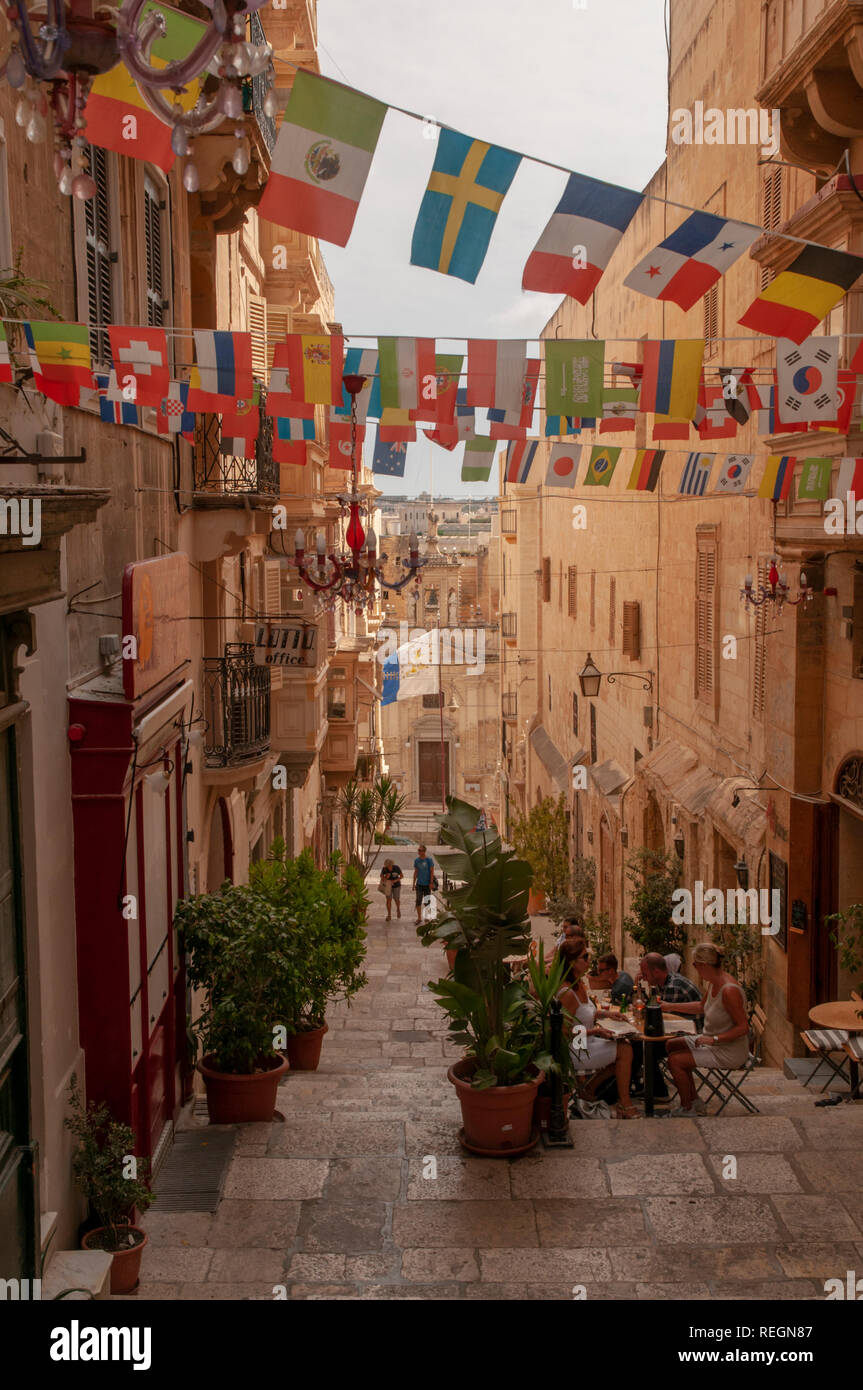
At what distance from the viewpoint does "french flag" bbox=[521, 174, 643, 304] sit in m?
5.80

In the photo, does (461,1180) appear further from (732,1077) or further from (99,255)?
(99,255)

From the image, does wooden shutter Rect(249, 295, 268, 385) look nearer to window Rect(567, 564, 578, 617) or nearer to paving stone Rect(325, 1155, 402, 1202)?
paving stone Rect(325, 1155, 402, 1202)

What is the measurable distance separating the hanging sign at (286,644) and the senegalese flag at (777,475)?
552cm

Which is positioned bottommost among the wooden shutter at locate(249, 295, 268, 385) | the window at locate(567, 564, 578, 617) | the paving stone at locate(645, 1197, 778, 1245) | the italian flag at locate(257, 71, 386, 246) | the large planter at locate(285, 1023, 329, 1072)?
the large planter at locate(285, 1023, 329, 1072)

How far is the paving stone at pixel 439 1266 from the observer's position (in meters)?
6.12

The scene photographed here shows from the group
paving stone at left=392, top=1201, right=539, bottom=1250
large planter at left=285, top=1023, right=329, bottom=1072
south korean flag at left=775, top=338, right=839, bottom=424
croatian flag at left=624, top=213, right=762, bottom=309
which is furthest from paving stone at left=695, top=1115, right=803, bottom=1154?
croatian flag at left=624, top=213, right=762, bottom=309

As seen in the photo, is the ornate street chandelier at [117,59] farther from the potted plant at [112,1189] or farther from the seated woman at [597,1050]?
the seated woman at [597,1050]

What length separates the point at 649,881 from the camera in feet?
53.0

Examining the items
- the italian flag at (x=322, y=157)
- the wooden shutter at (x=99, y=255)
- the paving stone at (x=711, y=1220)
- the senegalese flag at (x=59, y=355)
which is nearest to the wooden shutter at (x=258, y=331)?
the wooden shutter at (x=99, y=255)

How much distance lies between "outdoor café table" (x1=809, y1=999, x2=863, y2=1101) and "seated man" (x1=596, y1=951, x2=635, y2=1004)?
2083 mm

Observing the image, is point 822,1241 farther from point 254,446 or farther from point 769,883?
point 254,446

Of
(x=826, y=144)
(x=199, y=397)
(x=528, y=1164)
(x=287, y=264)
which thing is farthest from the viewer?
(x=287, y=264)
